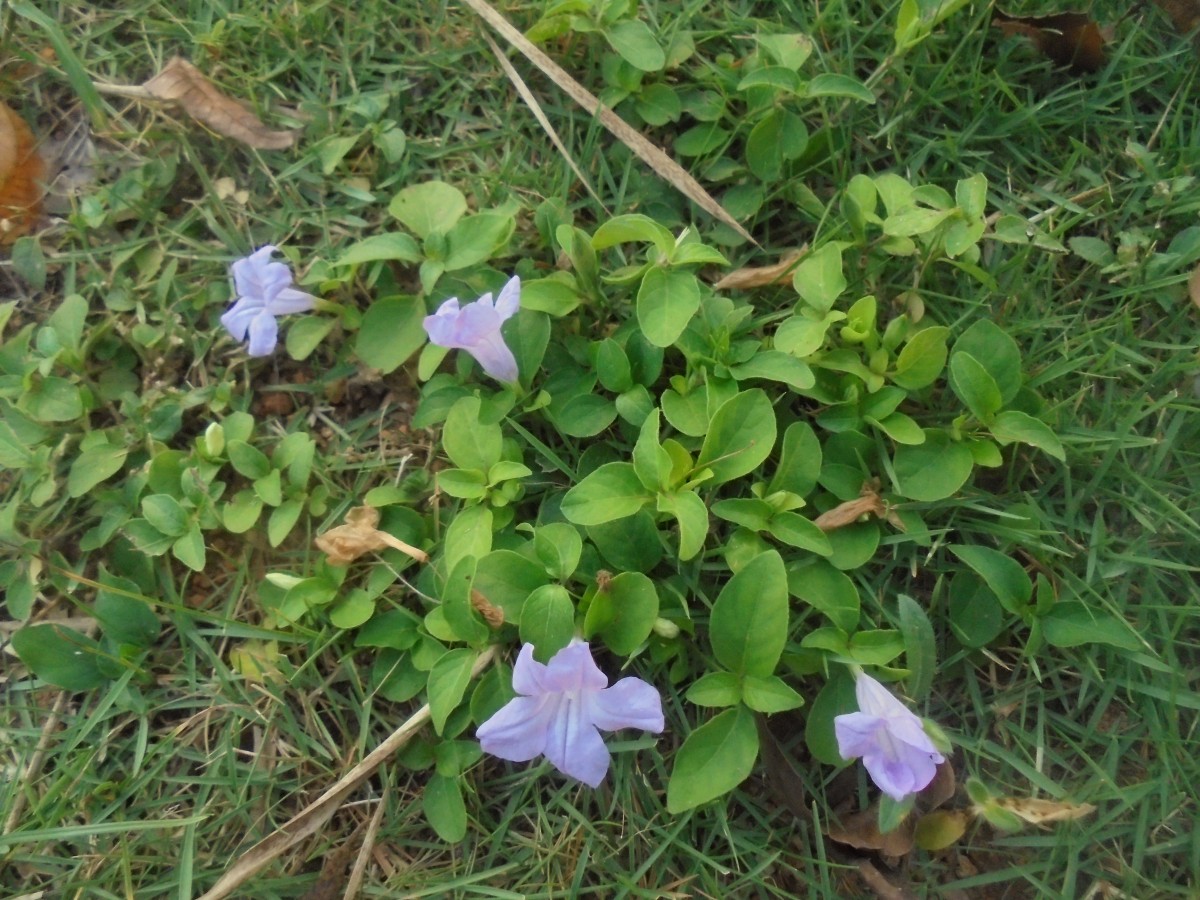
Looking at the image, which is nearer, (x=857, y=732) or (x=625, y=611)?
(x=857, y=732)

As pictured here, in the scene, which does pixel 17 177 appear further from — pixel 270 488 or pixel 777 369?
pixel 777 369

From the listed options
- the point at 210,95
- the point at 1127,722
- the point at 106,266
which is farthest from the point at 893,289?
the point at 106,266

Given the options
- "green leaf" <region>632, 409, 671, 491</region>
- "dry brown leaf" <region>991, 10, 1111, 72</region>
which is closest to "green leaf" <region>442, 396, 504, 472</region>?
"green leaf" <region>632, 409, 671, 491</region>

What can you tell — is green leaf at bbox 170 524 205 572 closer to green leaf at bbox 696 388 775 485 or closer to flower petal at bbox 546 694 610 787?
flower petal at bbox 546 694 610 787

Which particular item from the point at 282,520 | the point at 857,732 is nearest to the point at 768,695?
the point at 857,732

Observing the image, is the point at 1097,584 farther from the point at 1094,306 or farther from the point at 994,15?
the point at 994,15

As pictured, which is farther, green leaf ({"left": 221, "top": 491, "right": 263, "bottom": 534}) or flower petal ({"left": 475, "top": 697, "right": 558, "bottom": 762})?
green leaf ({"left": 221, "top": 491, "right": 263, "bottom": 534})

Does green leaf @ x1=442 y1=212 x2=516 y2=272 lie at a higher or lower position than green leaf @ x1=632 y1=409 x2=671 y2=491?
higher

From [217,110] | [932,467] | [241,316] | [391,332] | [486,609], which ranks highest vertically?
[217,110]
